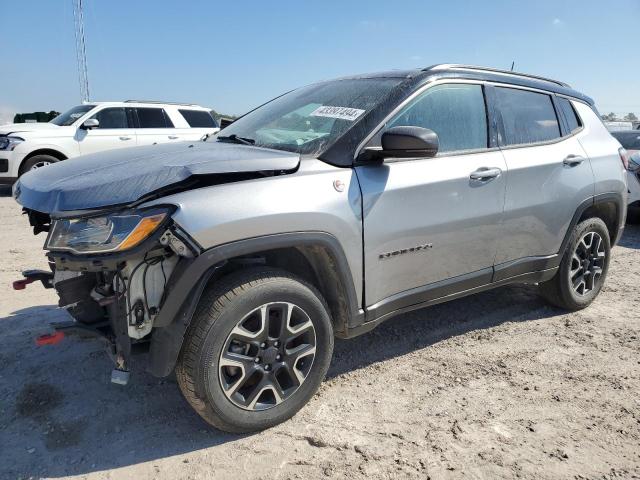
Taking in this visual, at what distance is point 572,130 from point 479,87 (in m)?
1.12

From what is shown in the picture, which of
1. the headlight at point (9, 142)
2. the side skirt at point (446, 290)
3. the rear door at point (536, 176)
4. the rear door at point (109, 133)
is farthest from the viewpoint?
the rear door at point (109, 133)

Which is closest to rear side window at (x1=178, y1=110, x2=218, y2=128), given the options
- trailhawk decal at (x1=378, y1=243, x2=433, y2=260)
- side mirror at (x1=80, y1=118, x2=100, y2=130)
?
side mirror at (x1=80, y1=118, x2=100, y2=130)

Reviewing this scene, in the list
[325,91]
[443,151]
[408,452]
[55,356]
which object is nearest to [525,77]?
[443,151]

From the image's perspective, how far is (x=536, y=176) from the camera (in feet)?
11.8

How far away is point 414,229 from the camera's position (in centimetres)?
295

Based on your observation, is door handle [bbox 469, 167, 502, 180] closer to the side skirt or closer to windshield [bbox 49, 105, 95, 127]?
the side skirt

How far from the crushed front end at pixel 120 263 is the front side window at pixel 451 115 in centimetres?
146

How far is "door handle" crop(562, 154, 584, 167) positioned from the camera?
3.83 meters

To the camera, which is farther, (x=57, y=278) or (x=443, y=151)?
(x=443, y=151)

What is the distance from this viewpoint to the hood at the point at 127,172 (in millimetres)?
2264

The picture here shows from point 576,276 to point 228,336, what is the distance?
10.1 feet

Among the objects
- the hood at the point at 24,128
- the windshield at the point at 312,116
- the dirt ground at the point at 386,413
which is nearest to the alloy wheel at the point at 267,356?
the dirt ground at the point at 386,413

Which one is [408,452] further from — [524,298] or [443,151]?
[524,298]

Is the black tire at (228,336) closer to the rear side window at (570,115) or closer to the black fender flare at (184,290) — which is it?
the black fender flare at (184,290)
